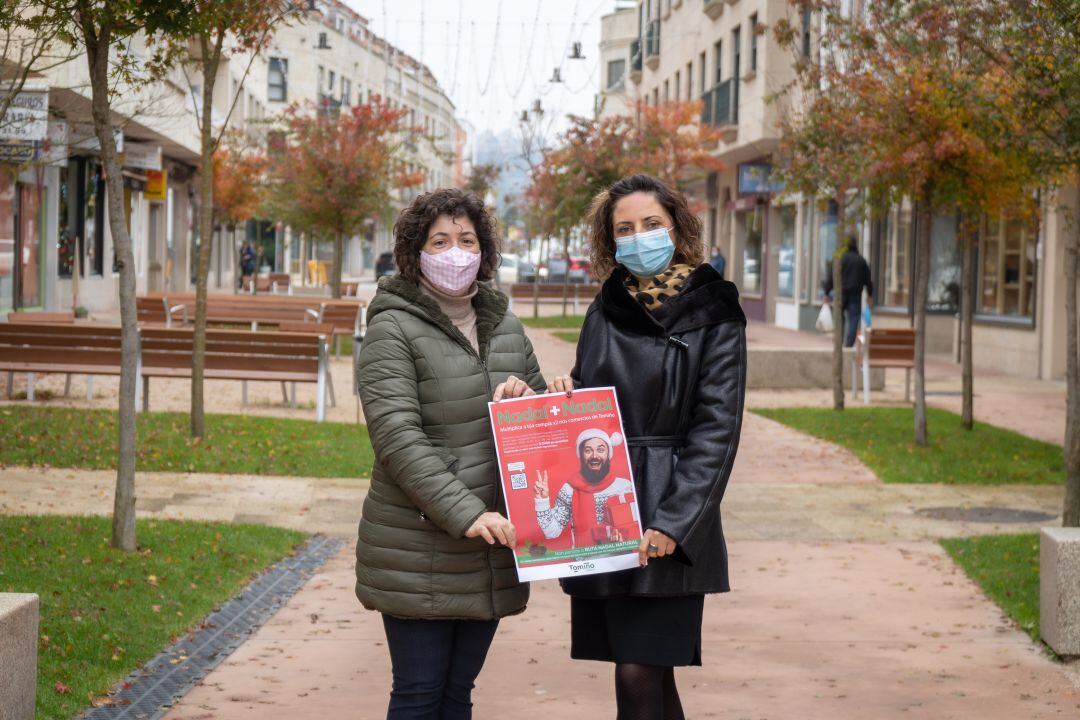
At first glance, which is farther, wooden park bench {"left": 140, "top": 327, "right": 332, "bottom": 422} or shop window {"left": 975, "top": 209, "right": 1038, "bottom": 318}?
shop window {"left": 975, "top": 209, "right": 1038, "bottom": 318}

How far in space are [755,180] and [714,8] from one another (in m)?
5.18

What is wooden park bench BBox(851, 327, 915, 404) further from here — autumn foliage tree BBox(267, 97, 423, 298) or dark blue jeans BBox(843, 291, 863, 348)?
autumn foliage tree BBox(267, 97, 423, 298)

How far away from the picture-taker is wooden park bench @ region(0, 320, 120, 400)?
14.4 meters

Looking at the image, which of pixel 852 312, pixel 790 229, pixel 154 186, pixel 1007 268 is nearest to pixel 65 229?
pixel 154 186

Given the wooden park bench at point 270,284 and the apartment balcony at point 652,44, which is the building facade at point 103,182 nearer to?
the wooden park bench at point 270,284

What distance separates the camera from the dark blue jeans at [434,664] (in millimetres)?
3877

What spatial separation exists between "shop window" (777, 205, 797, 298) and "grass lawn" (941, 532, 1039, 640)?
29.3 metres

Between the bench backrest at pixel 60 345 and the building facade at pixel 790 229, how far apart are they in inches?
309

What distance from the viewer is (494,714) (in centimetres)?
549

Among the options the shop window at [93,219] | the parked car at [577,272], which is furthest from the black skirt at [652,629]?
the parked car at [577,272]

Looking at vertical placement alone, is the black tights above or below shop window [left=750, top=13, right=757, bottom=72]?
below

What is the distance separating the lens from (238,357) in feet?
47.3

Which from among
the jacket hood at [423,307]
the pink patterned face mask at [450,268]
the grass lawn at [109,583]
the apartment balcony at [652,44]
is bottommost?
the grass lawn at [109,583]

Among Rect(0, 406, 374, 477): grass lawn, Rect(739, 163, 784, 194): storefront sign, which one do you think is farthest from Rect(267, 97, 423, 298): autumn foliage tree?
Rect(0, 406, 374, 477): grass lawn
